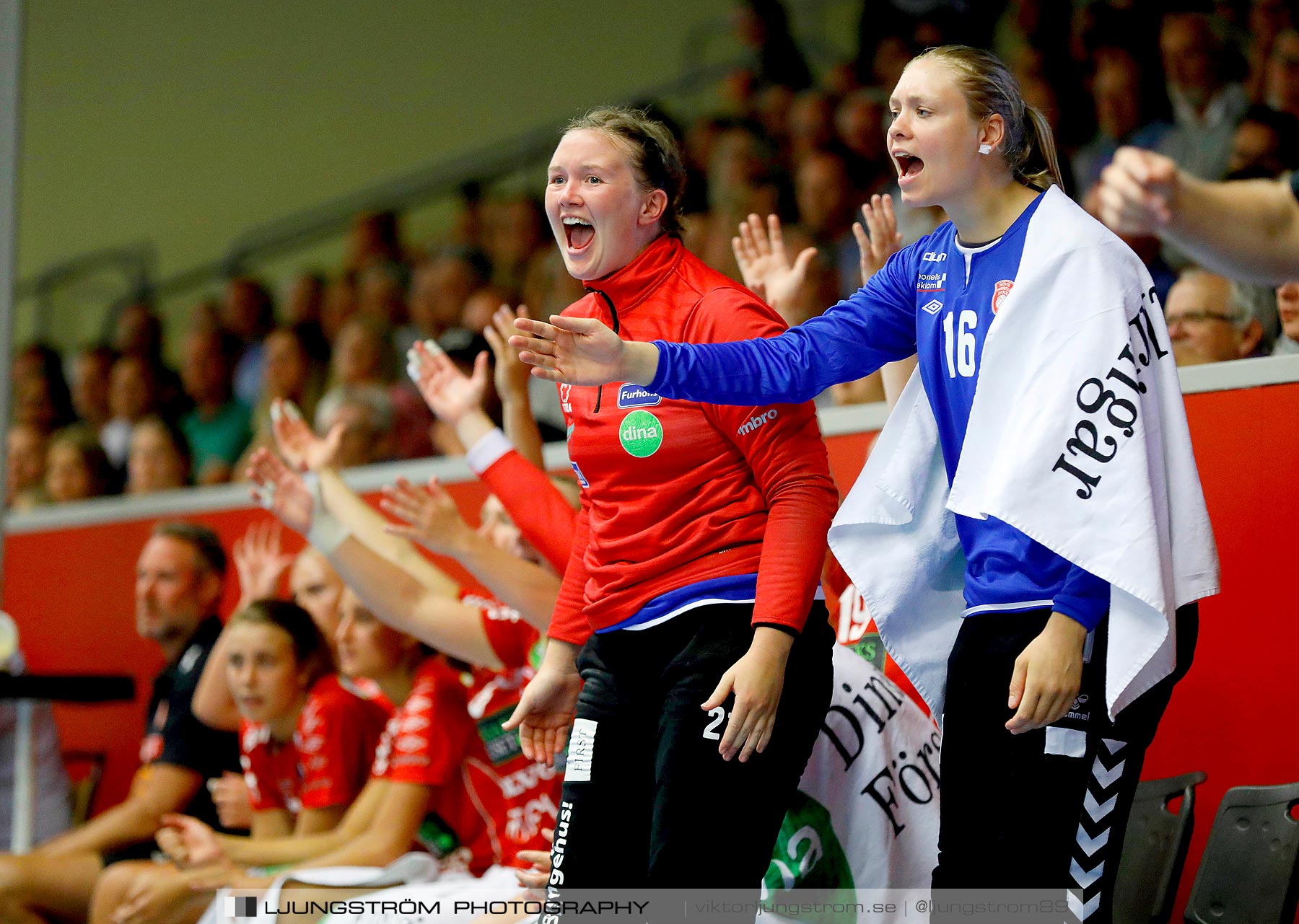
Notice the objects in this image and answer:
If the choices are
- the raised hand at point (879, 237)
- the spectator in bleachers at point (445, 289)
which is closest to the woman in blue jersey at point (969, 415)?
the raised hand at point (879, 237)

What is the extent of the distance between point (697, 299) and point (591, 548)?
0.44 meters

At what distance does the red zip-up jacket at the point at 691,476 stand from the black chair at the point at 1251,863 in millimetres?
931

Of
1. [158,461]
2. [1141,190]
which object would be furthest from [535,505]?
[158,461]

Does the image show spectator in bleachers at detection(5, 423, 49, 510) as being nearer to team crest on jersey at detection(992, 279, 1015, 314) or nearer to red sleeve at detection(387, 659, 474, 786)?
red sleeve at detection(387, 659, 474, 786)

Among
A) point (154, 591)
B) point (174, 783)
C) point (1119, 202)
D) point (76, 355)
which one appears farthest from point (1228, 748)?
point (76, 355)

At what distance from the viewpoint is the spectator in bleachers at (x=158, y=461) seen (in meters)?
6.26

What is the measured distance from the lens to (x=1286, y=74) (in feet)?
16.2

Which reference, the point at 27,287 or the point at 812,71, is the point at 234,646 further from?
the point at 27,287

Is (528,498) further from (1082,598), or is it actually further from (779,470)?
(1082,598)

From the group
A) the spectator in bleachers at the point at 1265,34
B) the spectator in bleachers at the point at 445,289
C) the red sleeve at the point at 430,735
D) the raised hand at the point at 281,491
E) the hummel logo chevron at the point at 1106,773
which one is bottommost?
the red sleeve at the point at 430,735

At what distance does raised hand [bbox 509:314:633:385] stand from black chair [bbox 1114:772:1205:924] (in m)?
1.27

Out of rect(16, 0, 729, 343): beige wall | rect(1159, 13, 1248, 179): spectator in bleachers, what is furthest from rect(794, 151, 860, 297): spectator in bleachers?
rect(16, 0, 729, 343): beige wall

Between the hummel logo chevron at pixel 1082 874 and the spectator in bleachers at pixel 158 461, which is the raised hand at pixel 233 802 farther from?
the hummel logo chevron at pixel 1082 874

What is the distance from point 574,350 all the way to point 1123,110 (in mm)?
3987
